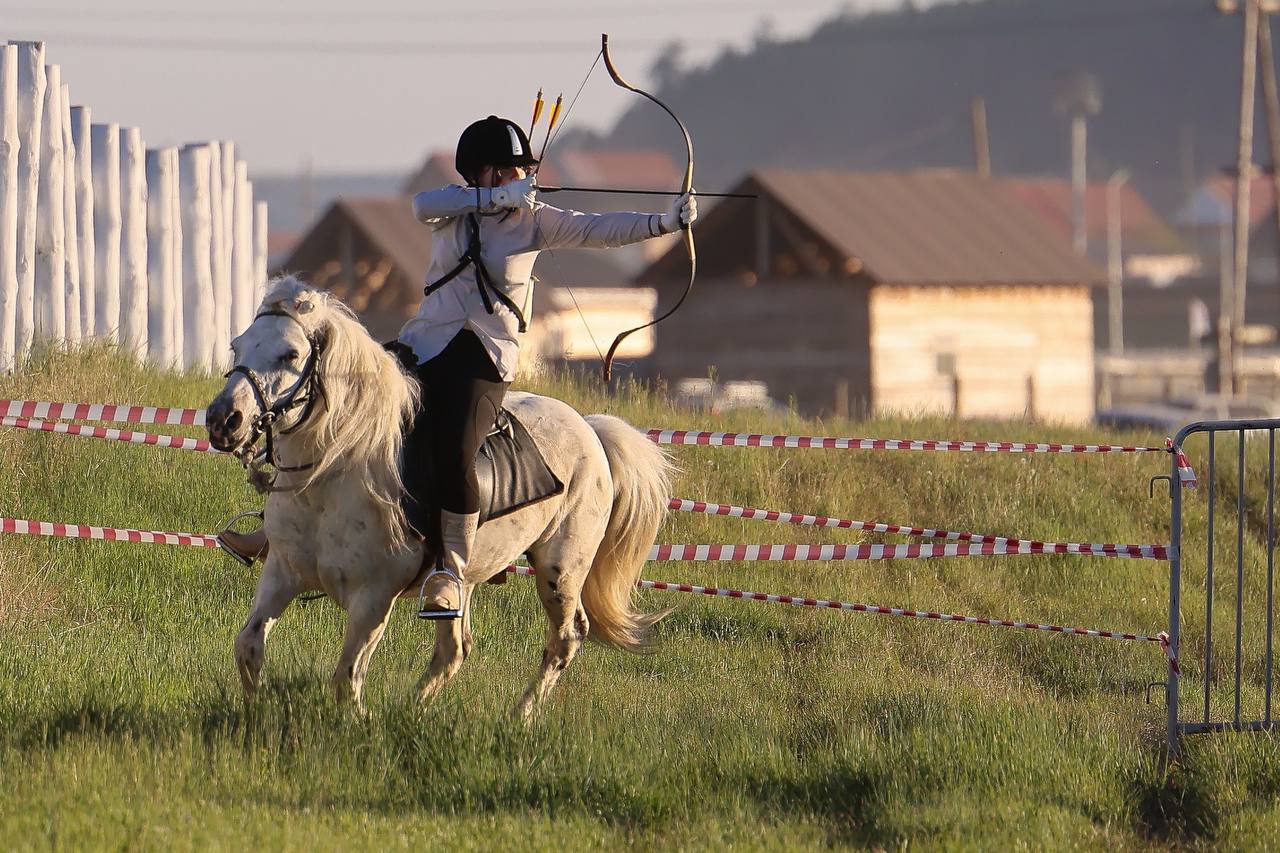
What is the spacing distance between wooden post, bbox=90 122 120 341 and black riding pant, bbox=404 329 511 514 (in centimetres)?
763

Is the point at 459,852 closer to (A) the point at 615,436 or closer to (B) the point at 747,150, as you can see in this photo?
(A) the point at 615,436

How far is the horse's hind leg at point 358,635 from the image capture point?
7.32 m

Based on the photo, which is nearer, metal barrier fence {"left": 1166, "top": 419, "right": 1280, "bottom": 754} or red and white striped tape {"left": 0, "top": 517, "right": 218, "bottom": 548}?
metal barrier fence {"left": 1166, "top": 419, "right": 1280, "bottom": 754}

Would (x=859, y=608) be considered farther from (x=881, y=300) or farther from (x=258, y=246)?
(x=881, y=300)

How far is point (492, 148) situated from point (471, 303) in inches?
26.9

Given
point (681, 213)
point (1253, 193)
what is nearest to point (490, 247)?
point (681, 213)

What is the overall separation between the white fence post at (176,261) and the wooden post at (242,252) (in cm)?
118

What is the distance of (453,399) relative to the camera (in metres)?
7.66

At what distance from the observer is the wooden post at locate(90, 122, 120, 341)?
14625 millimetres

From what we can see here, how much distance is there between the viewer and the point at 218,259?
16.9 meters

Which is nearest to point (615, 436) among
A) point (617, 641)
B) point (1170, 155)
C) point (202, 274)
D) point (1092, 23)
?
point (617, 641)

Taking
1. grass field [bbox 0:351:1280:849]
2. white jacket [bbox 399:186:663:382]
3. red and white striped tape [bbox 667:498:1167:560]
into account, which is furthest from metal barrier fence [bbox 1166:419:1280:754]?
white jacket [bbox 399:186:663:382]

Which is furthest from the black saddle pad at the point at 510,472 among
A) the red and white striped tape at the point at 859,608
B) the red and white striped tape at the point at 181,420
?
the red and white striped tape at the point at 181,420

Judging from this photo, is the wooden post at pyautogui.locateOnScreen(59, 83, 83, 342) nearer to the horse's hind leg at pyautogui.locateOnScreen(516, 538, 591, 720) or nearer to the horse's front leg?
the horse's hind leg at pyautogui.locateOnScreen(516, 538, 591, 720)
